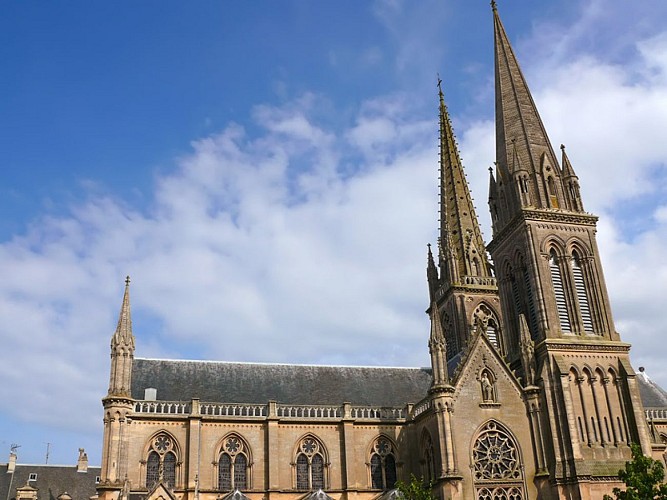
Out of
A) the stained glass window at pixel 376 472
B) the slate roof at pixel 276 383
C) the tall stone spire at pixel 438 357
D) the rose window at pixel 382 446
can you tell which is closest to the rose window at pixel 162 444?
the slate roof at pixel 276 383

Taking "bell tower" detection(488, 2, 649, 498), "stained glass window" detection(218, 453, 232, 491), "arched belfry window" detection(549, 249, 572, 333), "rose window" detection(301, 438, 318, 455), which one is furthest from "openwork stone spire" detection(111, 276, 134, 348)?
"arched belfry window" detection(549, 249, 572, 333)

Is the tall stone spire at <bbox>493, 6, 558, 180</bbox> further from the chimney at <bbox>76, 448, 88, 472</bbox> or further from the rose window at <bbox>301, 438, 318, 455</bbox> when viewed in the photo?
the chimney at <bbox>76, 448, 88, 472</bbox>

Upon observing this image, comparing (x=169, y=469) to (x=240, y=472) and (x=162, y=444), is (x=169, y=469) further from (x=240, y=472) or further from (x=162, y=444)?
(x=240, y=472)

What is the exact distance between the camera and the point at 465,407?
39.0 metres

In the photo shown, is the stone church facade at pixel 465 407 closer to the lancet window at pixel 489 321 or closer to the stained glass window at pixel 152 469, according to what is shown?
the stained glass window at pixel 152 469

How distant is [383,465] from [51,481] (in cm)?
2672

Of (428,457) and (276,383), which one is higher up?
(276,383)

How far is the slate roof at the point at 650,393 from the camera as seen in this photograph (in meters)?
48.5

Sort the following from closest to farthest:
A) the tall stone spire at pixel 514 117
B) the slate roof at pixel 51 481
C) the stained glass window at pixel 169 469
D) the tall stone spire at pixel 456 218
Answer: the stained glass window at pixel 169 469
the tall stone spire at pixel 514 117
the slate roof at pixel 51 481
the tall stone spire at pixel 456 218

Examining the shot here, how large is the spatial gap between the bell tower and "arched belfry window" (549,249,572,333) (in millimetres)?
63

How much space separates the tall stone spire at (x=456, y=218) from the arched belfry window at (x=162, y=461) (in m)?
24.5

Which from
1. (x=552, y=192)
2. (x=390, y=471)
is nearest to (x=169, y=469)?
(x=390, y=471)

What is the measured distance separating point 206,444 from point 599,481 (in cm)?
2197

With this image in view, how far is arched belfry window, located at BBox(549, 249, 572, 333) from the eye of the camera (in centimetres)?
4150
